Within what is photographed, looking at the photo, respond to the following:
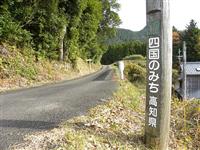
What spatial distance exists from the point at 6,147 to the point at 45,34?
18.0m

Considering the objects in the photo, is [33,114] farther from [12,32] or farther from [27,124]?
[12,32]

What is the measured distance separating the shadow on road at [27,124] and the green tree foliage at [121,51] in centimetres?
10825

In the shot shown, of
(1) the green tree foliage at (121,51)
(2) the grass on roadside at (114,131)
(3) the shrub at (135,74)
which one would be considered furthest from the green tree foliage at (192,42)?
(2) the grass on roadside at (114,131)

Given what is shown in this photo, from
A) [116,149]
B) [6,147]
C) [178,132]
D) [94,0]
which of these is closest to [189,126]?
[178,132]

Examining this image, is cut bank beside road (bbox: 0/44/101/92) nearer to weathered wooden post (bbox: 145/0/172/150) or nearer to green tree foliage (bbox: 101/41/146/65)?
weathered wooden post (bbox: 145/0/172/150)

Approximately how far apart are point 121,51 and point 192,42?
51251 mm

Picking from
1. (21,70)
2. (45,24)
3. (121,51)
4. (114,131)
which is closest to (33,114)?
(114,131)

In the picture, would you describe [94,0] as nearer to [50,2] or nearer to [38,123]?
[50,2]

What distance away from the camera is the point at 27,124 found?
623 centimetres

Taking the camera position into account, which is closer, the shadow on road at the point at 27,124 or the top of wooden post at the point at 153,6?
the top of wooden post at the point at 153,6

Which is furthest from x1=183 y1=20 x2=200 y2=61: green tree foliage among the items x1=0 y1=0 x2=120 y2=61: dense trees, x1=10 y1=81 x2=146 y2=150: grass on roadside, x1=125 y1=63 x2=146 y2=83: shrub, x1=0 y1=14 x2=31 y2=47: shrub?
x1=10 y1=81 x2=146 y2=150: grass on roadside

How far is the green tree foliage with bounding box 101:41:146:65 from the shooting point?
379 feet

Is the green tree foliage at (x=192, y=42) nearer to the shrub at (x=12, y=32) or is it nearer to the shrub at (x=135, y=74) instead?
the shrub at (x=135, y=74)

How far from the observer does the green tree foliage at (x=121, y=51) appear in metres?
116
